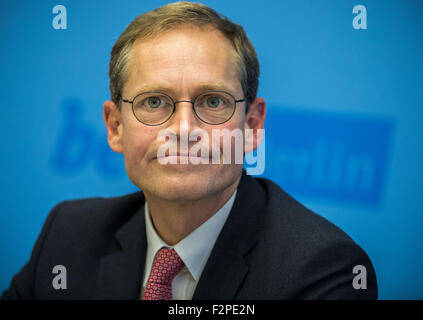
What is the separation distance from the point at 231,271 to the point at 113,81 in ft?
3.46

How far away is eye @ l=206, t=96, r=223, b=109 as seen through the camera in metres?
1.67

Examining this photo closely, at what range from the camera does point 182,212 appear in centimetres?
180

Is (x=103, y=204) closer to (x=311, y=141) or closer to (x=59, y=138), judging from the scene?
(x=59, y=138)

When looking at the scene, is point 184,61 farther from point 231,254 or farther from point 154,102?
point 231,254

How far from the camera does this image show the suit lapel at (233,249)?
168cm

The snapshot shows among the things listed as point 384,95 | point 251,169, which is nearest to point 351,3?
point 384,95

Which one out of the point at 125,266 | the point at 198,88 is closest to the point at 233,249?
the point at 125,266

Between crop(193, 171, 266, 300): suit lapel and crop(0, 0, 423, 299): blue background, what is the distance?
64 cm

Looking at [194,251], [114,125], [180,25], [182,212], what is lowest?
[194,251]

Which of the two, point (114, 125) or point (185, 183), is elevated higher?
point (114, 125)

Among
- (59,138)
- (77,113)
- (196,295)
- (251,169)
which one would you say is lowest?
(196,295)

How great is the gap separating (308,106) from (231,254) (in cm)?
111

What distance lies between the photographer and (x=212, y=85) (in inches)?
64.9

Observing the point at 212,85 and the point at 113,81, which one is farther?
the point at 113,81
